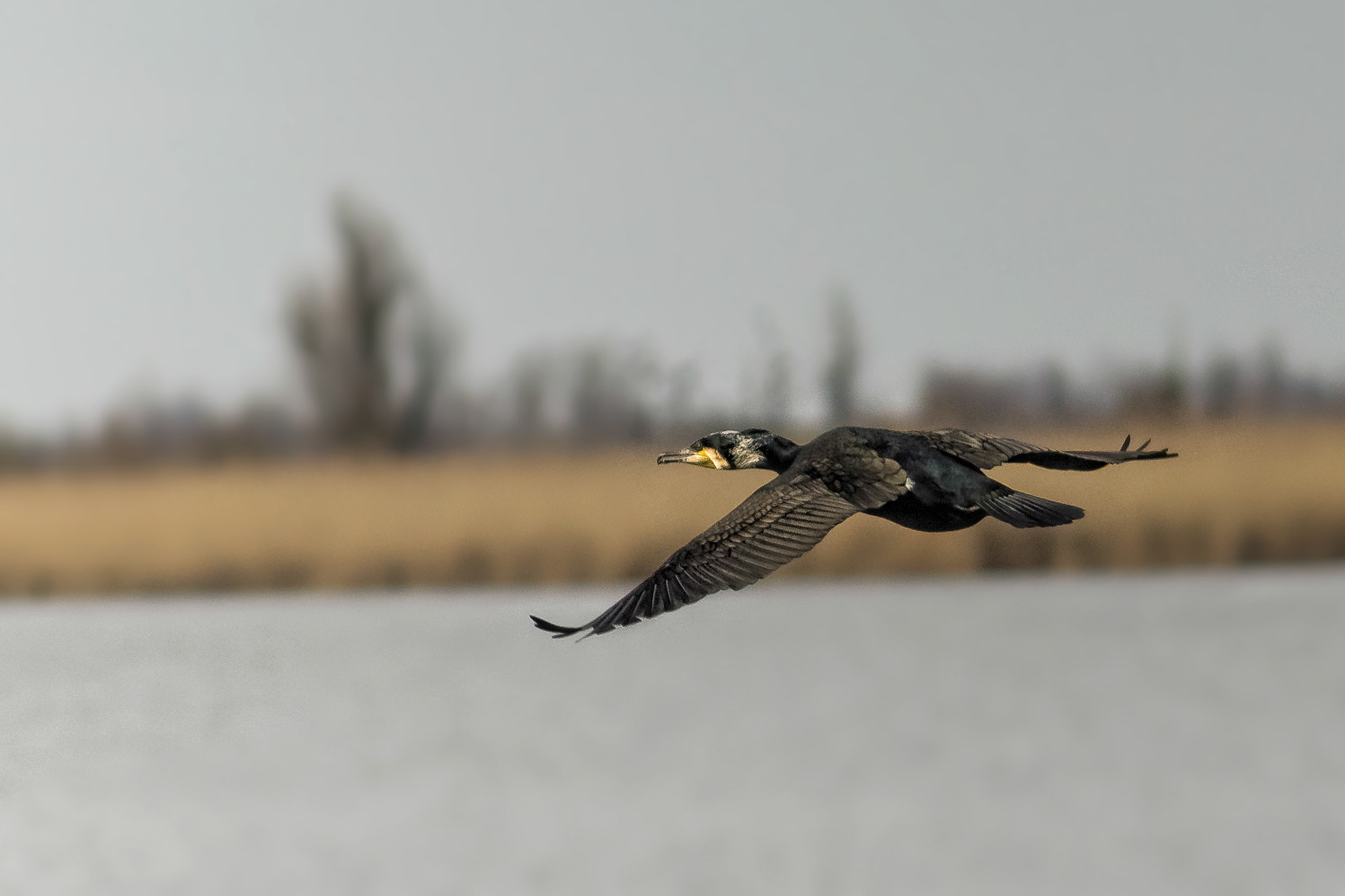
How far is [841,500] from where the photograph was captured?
1.46m

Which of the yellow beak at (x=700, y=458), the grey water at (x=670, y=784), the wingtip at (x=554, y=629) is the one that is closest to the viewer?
the wingtip at (x=554, y=629)

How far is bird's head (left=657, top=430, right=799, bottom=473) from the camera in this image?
160 cm

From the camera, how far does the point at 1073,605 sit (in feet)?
108

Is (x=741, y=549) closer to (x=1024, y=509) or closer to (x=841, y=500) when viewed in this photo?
(x=841, y=500)

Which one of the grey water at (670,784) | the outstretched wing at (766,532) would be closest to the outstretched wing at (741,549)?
the outstretched wing at (766,532)

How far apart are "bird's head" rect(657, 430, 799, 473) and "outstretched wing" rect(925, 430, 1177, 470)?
0.60ft

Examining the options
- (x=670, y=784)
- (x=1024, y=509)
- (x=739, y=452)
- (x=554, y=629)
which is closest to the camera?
(x=554, y=629)

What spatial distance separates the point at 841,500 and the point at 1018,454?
0.79ft

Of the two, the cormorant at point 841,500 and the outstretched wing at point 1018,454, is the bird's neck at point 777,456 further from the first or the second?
the outstretched wing at point 1018,454

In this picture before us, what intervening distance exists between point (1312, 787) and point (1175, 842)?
2.09m

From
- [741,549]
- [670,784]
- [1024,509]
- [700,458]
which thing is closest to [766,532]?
[741,549]

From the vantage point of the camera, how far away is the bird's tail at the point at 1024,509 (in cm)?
141

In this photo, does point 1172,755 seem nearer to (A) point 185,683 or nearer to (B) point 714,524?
(A) point 185,683

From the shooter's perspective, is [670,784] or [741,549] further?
[670,784]
